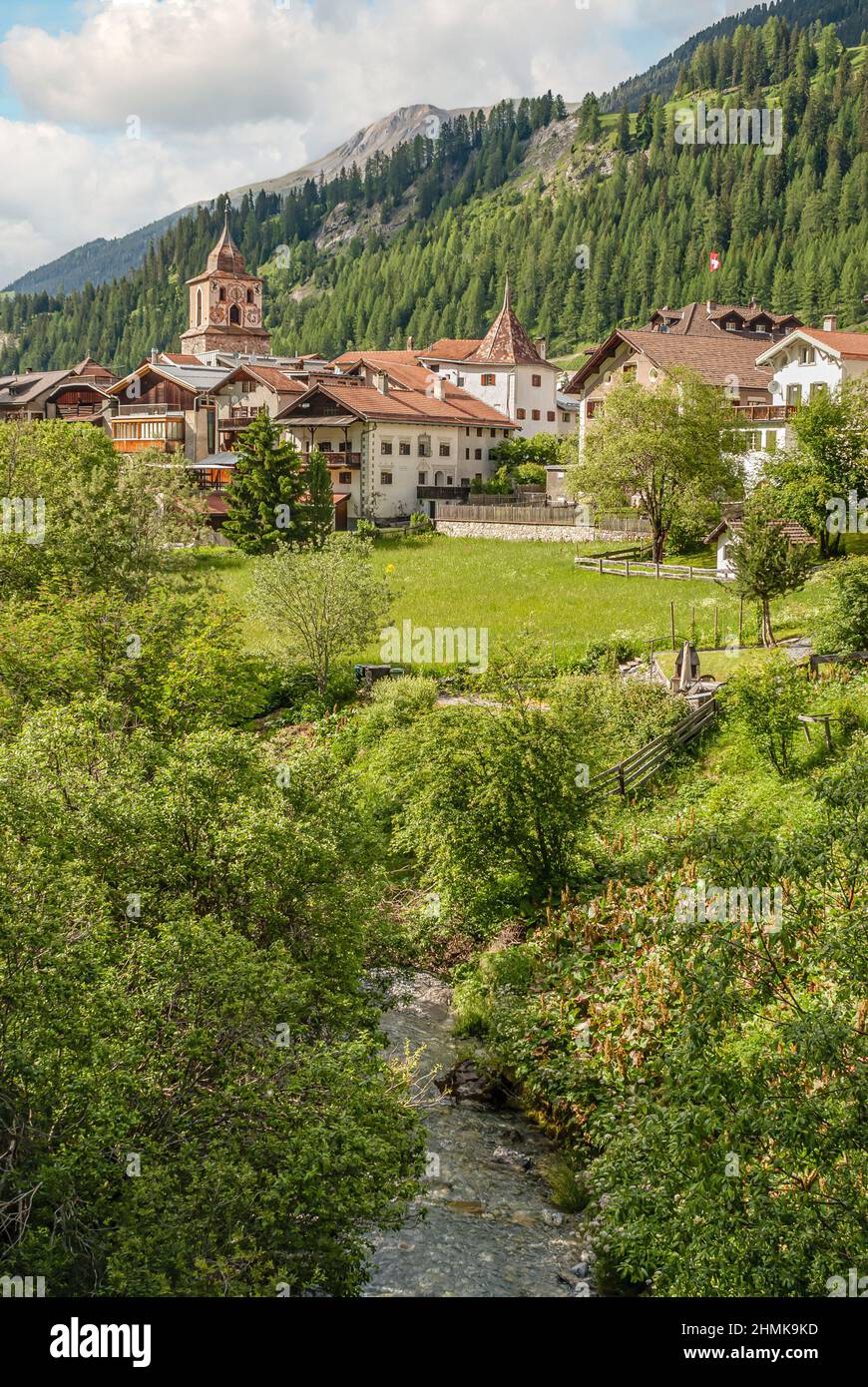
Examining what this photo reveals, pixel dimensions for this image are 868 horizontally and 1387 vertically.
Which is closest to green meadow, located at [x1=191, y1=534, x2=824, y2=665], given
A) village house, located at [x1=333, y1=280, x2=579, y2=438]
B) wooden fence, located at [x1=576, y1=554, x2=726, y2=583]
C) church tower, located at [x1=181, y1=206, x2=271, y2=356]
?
wooden fence, located at [x1=576, y1=554, x2=726, y2=583]

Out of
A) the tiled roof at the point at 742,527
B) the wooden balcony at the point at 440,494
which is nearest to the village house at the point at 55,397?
the wooden balcony at the point at 440,494

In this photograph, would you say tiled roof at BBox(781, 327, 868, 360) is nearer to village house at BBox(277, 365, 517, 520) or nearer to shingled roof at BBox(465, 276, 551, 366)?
village house at BBox(277, 365, 517, 520)

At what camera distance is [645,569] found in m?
50.2

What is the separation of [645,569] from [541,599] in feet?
20.1

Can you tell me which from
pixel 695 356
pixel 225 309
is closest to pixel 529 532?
pixel 695 356

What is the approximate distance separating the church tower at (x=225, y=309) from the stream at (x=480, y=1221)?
13139 cm

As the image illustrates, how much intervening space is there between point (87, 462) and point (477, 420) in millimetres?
28889

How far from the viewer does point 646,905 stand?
73.7 ft

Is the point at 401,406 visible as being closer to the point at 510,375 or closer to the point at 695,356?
the point at 695,356

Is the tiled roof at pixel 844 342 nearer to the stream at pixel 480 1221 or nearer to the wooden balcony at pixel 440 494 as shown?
the wooden balcony at pixel 440 494

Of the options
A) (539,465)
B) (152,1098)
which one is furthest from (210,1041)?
(539,465)

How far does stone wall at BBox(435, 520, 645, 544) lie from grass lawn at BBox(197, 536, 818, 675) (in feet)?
4.47
